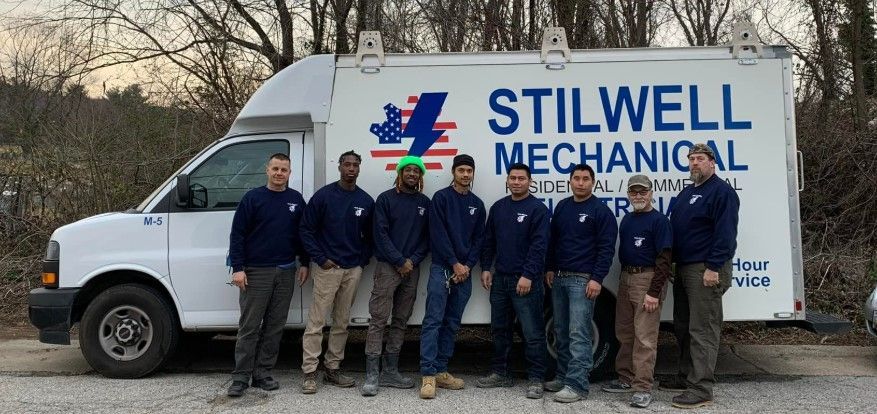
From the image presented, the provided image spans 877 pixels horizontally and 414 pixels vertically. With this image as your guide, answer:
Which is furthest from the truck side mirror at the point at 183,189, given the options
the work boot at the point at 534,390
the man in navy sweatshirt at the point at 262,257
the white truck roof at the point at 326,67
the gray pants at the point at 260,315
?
the work boot at the point at 534,390

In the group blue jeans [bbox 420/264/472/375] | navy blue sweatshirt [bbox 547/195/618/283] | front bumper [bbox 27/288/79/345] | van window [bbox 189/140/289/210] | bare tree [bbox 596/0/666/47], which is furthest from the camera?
bare tree [bbox 596/0/666/47]

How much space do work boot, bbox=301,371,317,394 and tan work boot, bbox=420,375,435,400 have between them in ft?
2.87

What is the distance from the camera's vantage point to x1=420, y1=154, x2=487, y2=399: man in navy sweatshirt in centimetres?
532

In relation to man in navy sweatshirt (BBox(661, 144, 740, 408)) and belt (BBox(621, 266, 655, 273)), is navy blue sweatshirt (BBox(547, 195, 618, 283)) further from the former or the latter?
man in navy sweatshirt (BBox(661, 144, 740, 408))

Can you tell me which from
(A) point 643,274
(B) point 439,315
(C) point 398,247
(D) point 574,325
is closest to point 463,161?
(C) point 398,247

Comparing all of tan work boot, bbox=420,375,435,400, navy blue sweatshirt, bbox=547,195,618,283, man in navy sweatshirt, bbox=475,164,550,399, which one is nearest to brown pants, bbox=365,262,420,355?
tan work boot, bbox=420,375,435,400

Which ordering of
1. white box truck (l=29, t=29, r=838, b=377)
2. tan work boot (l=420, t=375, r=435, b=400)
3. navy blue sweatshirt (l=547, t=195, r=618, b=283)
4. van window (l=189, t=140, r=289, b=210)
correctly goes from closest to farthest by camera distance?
navy blue sweatshirt (l=547, t=195, r=618, b=283) → tan work boot (l=420, t=375, r=435, b=400) → white box truck (l=29, t=29, r=838, b=377) → van window (l=189, t=140, r=289, b=210)

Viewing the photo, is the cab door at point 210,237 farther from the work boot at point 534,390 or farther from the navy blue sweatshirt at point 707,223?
the navy blue sweatshirt at point 707,223

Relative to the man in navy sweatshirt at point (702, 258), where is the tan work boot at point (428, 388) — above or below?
below

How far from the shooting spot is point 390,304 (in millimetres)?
5445

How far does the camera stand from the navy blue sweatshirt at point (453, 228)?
531 cm

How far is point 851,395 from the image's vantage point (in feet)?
17.5

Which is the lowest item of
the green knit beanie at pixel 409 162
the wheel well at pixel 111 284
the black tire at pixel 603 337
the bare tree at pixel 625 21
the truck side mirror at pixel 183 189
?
the black tire at pixel 603 337

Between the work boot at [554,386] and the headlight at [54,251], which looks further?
the headlight at [54,251]
